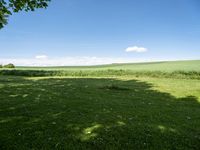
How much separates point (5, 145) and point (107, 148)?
9.74ft

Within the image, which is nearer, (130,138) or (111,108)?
(130,138)

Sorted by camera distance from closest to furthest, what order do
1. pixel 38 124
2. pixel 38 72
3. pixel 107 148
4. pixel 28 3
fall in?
pixel 107 148 < pixel 38 124 < pixel 28 3 < pixel 38 72

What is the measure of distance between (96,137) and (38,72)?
124 feet

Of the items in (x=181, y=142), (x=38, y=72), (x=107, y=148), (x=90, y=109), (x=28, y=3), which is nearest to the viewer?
(x=107, y=148)

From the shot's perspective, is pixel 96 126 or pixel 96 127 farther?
pixel 96 126

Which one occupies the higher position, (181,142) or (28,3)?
(28,3)

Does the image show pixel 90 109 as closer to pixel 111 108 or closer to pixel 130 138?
pixel 111 108

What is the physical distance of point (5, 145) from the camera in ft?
20.5

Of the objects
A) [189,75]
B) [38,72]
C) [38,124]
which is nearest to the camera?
[38,124]

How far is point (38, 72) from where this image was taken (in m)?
42.5

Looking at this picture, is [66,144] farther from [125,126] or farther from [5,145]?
[125,126]

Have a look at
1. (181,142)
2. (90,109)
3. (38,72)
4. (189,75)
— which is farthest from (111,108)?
(38,72)

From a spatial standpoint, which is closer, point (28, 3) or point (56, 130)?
point (56, 130)

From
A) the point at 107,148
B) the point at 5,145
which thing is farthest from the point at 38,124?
the point at 107,148
